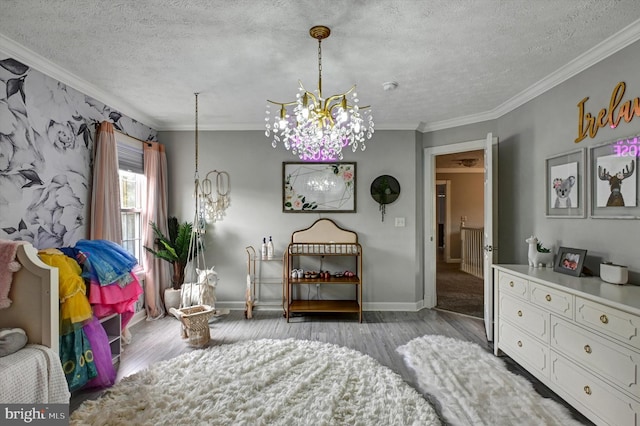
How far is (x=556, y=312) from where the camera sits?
2107 mm

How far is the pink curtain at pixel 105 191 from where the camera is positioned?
2959mm

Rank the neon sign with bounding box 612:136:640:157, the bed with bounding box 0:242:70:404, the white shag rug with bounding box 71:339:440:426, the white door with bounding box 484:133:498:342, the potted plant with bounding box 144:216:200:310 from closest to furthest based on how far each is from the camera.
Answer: the bed with bounding box 0:242:70:404 → the white shag rug with bounding box 71:339:440:426 → the neon sign with bounding box 612:136:640:157 → the white door with bounding box 484:133:498:342 → the potted plant with bounding box 144:216:200:310

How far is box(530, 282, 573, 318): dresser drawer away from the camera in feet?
6.60

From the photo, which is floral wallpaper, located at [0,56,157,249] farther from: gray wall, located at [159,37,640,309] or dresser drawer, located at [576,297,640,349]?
dresser drawer, located at [576,297,640,349]

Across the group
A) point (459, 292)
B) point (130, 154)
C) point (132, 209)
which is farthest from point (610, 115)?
point (132, 209)

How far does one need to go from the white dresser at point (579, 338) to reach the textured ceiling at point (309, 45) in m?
1.67

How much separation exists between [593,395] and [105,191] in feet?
13.2

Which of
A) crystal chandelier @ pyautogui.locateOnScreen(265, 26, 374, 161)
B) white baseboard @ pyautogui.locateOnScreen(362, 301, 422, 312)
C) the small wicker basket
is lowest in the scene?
white baseboard @ pyautogui.locateOnScreen(362, 301, 422, 312)

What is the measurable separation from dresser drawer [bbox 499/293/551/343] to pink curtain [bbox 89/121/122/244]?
3.66m

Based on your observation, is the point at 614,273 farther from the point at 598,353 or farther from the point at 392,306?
the point at 392,306

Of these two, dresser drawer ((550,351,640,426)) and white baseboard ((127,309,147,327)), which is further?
white baseboard ((127,309,147,327))

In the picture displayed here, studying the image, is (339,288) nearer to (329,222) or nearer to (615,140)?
(329,222)

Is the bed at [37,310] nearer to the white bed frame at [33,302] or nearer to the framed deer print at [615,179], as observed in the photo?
the white bed frame at [33,302]

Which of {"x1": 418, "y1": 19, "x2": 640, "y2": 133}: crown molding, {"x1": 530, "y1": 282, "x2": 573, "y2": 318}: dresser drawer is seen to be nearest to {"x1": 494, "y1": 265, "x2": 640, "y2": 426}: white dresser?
{"x1": 530, "y1": 282, "x2": 573, "y2": 318}: dresser drawer
